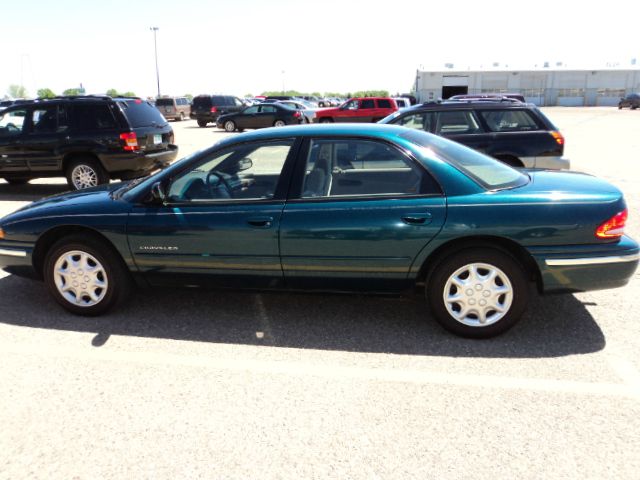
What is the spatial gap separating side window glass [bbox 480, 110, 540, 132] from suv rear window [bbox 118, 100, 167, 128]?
588 cm

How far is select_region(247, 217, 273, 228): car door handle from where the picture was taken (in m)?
3.75

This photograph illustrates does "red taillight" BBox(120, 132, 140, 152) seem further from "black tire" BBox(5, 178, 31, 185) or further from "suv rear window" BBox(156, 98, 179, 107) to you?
"suv rear window" BBox(156, 98, 179, 107)

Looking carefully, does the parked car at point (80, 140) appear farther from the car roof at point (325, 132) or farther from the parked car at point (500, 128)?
the car roof at point (325, 132)

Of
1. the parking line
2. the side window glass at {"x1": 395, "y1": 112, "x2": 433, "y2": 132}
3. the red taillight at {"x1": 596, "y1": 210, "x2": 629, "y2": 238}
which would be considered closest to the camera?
the parking line

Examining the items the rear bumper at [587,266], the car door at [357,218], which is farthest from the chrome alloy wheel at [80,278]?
the rear bumper at [587,266]

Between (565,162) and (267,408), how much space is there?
22.0 feet

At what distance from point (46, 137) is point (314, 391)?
836cm

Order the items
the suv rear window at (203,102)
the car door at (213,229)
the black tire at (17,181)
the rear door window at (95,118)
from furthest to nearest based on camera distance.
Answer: the suv rear window at (203,102) < the black tire at (17,181) < the rear door window at (95,118) < the car door at (213,229)

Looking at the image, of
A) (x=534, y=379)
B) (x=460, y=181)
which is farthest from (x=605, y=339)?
(x=460, y=181)

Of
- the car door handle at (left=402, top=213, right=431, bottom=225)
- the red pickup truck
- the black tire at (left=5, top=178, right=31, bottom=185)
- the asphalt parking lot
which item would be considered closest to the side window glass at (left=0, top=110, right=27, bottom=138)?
the black tire at (left=5, top=178, right=31, bottom=185)

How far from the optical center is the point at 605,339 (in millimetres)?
3701

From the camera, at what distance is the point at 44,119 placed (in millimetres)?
9477

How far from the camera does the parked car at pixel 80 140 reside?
30.3 feet

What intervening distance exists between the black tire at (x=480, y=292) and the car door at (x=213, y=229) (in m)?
1.15
